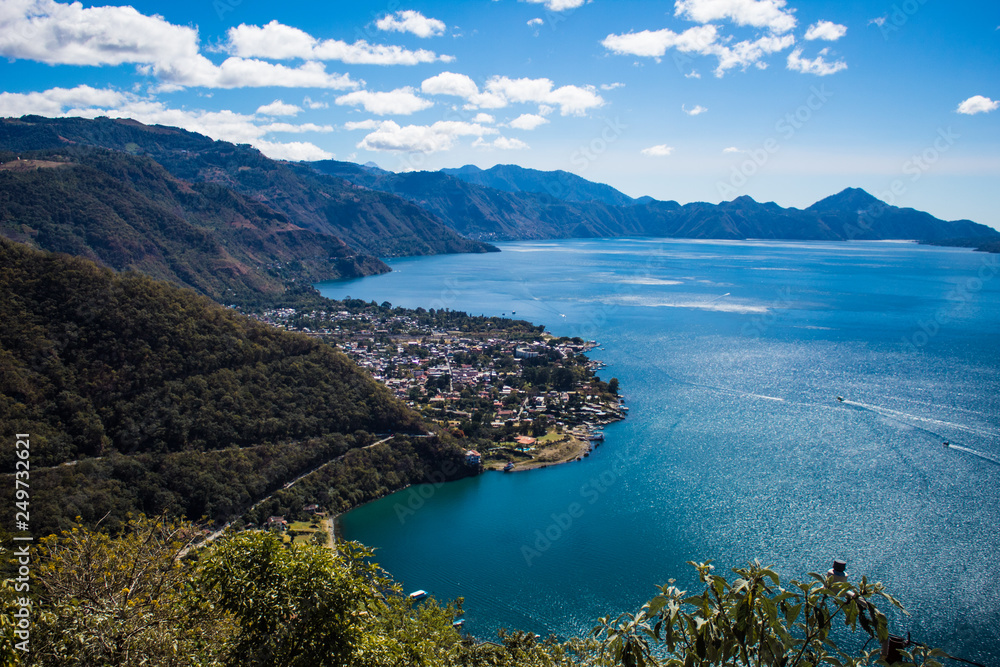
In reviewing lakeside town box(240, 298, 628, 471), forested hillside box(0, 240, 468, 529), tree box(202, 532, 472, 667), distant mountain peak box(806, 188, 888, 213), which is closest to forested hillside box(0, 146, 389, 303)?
lakeside town box(240, 298, 628, 471)

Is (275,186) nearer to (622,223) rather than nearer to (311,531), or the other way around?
(311,531)

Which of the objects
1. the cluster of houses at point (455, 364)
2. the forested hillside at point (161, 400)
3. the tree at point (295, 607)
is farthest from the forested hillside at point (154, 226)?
the tree at point (295, 607)

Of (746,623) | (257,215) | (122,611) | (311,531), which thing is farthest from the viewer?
(257,215)

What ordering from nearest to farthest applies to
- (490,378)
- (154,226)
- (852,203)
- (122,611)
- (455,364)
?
1. (122,611)
2. (490,378)
3. (455,364)
4. (154,226)
5. (852,203)

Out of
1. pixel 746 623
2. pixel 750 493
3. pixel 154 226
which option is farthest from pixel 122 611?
pixel 154 226

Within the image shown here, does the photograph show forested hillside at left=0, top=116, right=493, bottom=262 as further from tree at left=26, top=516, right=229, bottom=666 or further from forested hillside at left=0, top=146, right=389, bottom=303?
tree at left=26, top=516, right=229, bottom=666

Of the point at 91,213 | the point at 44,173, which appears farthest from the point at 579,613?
the point at 44,173
